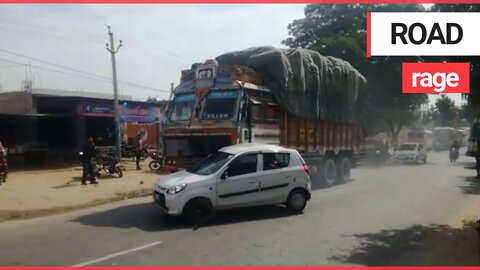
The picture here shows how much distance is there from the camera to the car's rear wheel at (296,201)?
10656 millimetres

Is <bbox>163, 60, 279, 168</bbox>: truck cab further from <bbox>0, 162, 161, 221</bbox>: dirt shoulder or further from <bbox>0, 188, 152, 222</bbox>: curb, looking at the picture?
<bbox>0, 162, 161, 221</bbox>: dirt shoulder

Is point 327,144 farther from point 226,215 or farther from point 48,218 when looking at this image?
point 48,218

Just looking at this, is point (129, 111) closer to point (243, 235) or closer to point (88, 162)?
point (88, 162)

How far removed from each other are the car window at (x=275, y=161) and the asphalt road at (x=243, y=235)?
1073mm

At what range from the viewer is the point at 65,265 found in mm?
6422

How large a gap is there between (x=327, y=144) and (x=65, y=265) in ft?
38.2

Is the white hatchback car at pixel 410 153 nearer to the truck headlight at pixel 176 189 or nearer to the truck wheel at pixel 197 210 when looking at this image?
the truck wheel at pixel 197 210

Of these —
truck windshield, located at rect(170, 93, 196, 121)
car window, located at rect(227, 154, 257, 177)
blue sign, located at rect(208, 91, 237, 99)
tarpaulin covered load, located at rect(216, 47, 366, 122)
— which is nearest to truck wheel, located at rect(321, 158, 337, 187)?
tarpaulin covered load, located at rect(216, 47, 366, 122)

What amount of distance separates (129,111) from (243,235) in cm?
1869

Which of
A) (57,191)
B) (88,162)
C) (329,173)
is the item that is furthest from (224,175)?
(329,173)

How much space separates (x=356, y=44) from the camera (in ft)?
119

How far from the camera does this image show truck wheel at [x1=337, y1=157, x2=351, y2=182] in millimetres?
17547

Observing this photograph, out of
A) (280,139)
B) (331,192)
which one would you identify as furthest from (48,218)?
(331,192)

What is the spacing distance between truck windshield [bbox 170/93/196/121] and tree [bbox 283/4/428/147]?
20184 mm
